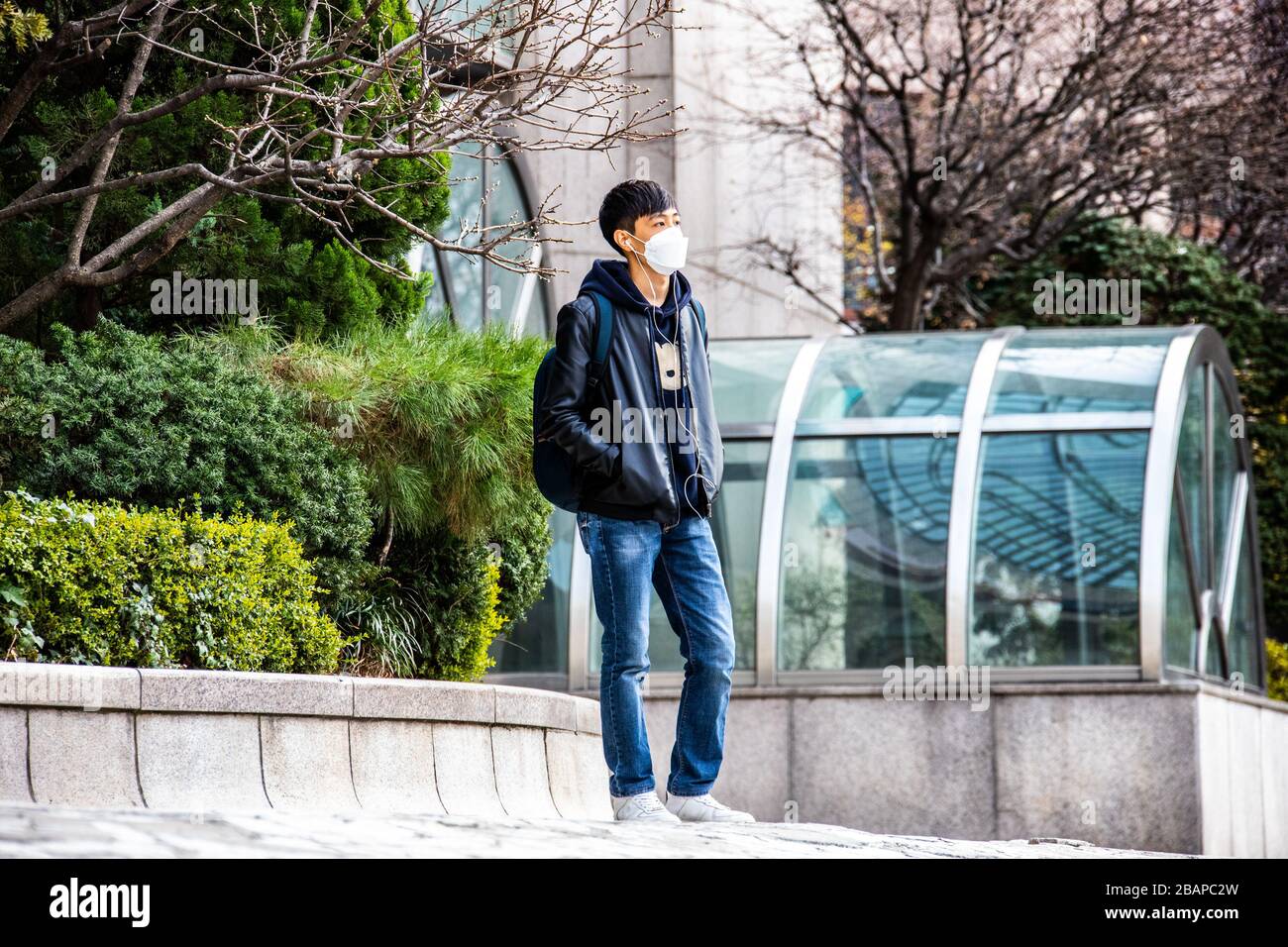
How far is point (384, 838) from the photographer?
A: 4.38m

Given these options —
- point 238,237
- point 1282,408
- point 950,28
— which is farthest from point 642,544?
point 1282,408

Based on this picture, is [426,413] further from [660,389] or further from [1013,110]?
[1013,110]

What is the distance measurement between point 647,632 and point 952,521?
5881 mm

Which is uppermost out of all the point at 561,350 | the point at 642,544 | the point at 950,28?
the point at 950,28

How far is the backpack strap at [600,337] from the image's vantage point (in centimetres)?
538

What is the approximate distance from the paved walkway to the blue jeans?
0.24 m

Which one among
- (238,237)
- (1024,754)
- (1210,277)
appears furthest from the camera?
(1210,277)

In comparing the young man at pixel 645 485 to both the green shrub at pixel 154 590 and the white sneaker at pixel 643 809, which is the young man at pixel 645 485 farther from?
the green shrub at pixel 154 590

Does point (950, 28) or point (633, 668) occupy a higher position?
point (950, 28)

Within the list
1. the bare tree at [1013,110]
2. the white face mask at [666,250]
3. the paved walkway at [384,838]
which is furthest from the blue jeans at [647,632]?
the bare tree at [1013,110]

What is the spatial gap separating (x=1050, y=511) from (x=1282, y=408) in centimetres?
1020

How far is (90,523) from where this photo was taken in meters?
5.91
